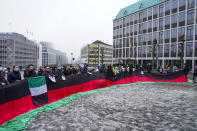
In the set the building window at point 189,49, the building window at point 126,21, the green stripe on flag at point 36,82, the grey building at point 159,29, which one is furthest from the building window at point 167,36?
the green stripe on flag at point 36,82

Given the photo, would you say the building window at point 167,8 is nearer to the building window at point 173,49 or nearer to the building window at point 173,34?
the building window at point 173,34

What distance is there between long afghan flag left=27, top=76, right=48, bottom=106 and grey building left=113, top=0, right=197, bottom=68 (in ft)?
87.9

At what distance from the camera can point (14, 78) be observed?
25.9 ft

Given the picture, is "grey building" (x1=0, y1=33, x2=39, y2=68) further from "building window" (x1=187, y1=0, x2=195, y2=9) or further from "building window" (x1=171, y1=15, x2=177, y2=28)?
"building window" (x1=187, y1=0, x2=195, y2=9)

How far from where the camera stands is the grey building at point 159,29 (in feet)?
115

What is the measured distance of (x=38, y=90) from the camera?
712cm

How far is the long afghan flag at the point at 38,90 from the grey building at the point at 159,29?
26.8 m

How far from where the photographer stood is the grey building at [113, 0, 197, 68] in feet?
115

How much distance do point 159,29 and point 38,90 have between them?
42.4m

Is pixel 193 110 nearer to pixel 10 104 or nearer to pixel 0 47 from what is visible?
pixel 10 104

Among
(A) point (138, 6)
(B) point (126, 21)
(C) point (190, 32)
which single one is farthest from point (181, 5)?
(B) point (126, 21)

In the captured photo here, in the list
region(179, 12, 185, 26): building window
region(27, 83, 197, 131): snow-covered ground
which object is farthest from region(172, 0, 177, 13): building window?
region(27, 83, 197, 131): snow-covered ground

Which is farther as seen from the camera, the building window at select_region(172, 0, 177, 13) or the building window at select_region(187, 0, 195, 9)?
the building window at select_region(172, 0, 177, 13)

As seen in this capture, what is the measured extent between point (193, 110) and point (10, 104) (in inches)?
290
